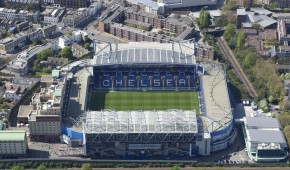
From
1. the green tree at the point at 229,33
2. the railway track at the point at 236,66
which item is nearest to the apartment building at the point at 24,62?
the railway track at the point at 236,66

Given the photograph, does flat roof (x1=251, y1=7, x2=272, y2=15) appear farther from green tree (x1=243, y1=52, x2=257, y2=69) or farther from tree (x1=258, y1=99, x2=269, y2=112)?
tree (x1=258, y1=99, x2=269, y2=112)

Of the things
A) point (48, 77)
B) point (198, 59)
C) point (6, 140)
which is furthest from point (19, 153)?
point (198, 59)

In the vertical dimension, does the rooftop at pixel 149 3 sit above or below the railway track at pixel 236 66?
above

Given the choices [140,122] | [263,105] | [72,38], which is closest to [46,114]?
[140,122]

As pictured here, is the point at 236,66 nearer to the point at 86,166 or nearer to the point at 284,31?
the point at 284,31

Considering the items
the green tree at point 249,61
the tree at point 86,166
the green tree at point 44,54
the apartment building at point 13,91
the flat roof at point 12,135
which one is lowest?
the tree at point 86,166

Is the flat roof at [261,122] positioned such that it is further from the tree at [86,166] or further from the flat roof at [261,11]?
the flat roof at [261,11]

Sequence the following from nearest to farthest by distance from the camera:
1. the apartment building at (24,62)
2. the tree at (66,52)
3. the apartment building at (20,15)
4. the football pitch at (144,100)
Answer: the football pitch at (144,100) → the apartment building at (24,62) → the tree at (66,52) → the apartment building at (20,15)
